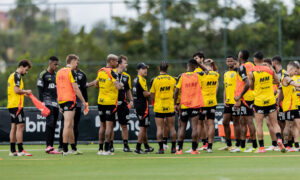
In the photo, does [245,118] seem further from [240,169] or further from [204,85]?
[240,169]

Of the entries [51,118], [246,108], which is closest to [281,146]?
[246,108]

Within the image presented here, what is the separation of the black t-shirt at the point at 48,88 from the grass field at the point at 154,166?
4.78 ft

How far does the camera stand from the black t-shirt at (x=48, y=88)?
45.4 ft

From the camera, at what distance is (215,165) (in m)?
10.1

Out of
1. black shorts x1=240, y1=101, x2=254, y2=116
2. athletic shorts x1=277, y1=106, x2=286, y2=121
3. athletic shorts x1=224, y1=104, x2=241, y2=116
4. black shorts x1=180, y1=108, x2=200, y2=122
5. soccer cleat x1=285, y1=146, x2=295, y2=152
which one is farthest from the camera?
athletic shorts x1=277, y1=106, x2=286, y2=121

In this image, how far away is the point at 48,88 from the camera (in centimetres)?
1391

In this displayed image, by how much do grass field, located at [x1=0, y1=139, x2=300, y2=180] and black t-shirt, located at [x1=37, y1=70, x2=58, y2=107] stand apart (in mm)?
1457

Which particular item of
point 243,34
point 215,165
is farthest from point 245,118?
point 243,34

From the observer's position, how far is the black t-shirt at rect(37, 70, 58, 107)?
45.4 ft

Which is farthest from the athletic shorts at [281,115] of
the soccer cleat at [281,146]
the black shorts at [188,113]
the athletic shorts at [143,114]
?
the athletic shorts at [143,114]

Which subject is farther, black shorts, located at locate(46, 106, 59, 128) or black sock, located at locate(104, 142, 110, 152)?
black shorts, located at locate(46, 106, 59, 128)

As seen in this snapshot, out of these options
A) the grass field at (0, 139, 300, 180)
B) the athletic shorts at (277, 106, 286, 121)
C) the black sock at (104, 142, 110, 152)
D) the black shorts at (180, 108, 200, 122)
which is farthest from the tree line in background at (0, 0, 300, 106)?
the grass field at (0, 139, 300, 180)

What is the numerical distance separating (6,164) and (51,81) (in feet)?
10.7

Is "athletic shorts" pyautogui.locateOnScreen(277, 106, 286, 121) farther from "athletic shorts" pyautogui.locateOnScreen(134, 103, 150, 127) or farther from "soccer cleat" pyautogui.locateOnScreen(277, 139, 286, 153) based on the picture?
"athletic shorts" pyautogui.locateOnScreen(134, 103, 150, 127)
